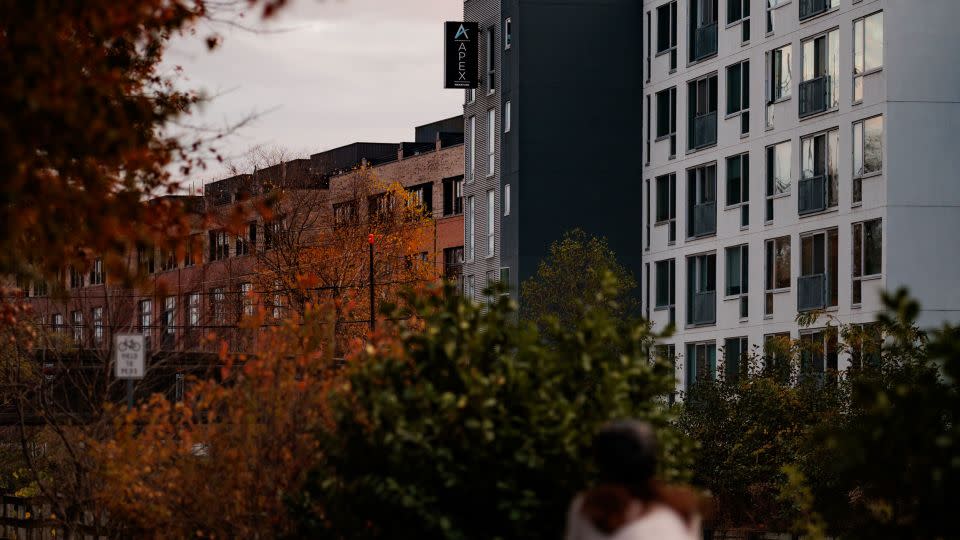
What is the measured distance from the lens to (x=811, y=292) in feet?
182

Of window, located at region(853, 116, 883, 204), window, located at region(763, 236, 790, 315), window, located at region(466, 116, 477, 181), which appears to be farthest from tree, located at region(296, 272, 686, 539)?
window, located at region(466, 116, 477, 181)

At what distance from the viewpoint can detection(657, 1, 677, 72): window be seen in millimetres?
65650

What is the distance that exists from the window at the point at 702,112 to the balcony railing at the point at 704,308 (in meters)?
4.51

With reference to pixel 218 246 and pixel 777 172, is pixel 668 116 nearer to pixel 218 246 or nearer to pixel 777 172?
pixel 777 172

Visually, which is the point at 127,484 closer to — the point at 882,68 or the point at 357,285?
the point at 882,68

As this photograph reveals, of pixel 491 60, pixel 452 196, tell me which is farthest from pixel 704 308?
pixel 452 196

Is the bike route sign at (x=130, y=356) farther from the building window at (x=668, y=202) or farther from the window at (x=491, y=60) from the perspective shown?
the window at (x=491, y=60)

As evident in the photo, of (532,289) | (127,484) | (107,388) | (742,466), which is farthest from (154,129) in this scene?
(532,289)

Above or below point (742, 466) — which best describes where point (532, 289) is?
above

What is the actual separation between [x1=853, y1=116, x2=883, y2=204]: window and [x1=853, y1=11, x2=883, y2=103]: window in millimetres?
792

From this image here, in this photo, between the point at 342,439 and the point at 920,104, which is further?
the point at 920,104

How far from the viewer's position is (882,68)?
52.0m

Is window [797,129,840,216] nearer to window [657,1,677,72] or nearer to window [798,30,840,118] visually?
window [798,30,840,118]

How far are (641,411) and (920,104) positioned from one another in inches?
1610
